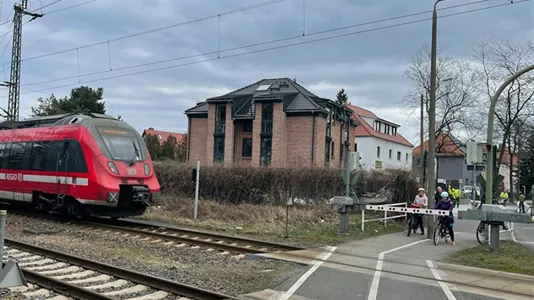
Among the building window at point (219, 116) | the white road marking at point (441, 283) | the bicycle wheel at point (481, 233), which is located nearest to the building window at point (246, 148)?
the building window at point (219, 116)

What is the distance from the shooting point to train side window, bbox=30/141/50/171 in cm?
1833

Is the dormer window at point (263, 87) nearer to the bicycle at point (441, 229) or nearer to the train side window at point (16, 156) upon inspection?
the train side window at point (16, 156)

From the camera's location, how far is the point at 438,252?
13492mm

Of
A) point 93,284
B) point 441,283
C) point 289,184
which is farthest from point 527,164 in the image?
point 93,284

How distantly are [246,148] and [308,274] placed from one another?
38.5m

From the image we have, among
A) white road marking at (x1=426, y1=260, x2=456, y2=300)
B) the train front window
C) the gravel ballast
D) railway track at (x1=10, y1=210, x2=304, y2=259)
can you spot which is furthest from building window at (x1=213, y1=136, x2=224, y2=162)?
white road marking at (x1=426, y1=260, x2=456, y2=300)

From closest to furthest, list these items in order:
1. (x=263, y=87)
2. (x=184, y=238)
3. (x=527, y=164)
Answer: (x=184, y=238), (x=263, y=87), (x=527, y=164)

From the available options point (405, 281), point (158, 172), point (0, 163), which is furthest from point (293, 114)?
point (405, 281)

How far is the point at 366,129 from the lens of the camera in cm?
6556

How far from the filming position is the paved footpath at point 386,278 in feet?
26.9

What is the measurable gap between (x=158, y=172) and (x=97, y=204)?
12.3m

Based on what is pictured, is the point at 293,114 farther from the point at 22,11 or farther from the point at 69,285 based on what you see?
the point at 69,285

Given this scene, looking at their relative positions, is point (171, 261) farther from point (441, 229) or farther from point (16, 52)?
point (16, 52)

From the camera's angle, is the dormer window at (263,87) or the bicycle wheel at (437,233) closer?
the bicycle wheel at (437,233)
